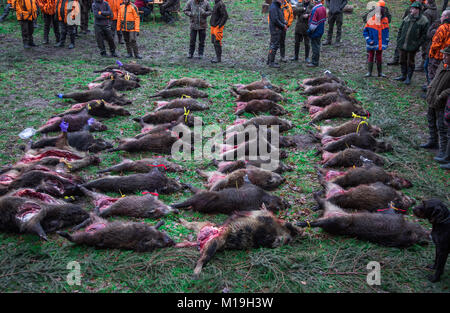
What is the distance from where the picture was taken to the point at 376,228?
4586mm

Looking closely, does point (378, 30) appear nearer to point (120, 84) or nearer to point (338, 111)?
point (338, 111)

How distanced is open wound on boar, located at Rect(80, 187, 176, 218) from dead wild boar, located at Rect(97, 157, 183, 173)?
85cm

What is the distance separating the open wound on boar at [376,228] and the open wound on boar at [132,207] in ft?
6.73

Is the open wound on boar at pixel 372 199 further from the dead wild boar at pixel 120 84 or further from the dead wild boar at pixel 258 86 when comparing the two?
the dead wild boar at pixel 120 84

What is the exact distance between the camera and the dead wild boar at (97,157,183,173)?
19.6ft

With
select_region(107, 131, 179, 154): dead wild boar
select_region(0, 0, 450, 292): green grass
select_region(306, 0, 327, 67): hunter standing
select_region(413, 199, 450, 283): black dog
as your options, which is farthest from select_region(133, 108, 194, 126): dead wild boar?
select_region(306, 0, 327, 67): hunter standing

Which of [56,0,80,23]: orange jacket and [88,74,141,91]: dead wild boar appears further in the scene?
[56,0,80,23]: orange jacket

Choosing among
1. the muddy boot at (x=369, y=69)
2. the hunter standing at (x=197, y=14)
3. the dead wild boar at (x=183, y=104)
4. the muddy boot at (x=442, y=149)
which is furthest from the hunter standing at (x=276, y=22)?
the muddy boot at (x=442, y=149)

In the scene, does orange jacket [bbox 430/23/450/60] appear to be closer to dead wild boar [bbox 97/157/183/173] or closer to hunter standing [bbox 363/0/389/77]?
hunter standing [bbox 363/0/389/77]

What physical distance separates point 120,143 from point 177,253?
325cm

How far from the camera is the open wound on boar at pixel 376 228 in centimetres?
450

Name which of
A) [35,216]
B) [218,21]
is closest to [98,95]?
[35,216]

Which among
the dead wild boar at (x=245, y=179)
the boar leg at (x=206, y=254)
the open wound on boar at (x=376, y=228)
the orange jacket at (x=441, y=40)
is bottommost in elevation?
the boar leg at (x=206, y=254)

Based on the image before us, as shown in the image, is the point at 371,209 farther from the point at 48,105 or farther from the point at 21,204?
the point at 48,105
